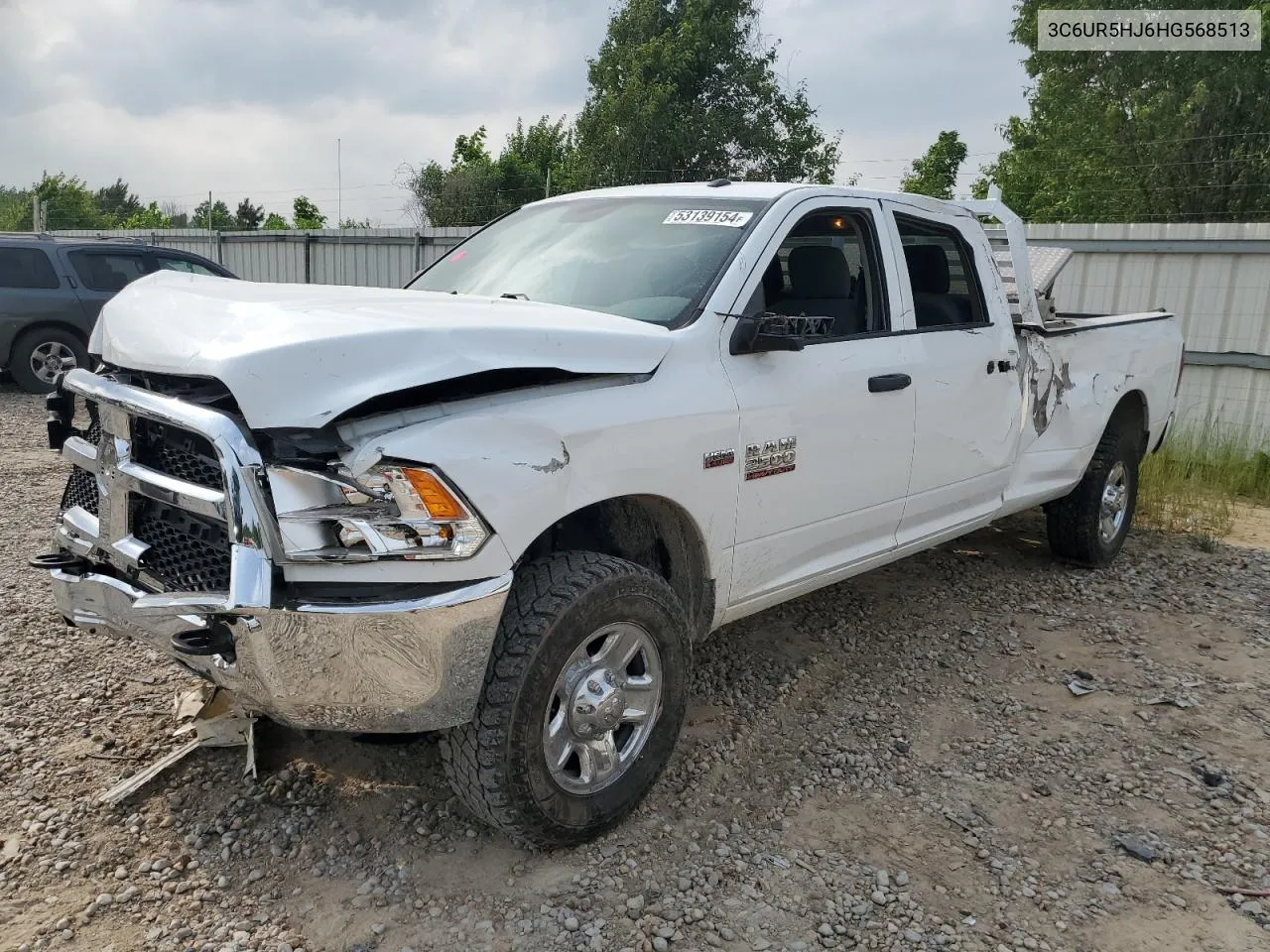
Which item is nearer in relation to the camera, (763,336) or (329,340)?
(329,340)

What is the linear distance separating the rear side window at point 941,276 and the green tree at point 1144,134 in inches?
828

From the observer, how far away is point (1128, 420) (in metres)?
6.00

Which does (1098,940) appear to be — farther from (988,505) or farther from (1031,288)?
(1031,288)

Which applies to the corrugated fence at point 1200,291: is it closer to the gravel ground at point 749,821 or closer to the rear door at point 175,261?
the gravel ground at point 749,821

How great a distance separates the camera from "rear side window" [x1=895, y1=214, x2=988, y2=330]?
4.29 meters

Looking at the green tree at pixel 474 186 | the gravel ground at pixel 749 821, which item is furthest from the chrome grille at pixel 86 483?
the green tree at pixel 474 186

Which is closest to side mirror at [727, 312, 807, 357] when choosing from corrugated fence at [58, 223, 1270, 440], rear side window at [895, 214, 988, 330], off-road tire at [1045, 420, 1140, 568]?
rear side window at [895, 214, 988, 330]

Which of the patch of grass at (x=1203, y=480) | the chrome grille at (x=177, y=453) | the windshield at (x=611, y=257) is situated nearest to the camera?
the chrome grille at (x=177, y=453)

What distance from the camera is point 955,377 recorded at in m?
4.29

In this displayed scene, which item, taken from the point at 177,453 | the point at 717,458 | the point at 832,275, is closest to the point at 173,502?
the point at 177,453

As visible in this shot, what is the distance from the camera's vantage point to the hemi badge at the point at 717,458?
314cm

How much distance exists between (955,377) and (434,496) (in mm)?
2641

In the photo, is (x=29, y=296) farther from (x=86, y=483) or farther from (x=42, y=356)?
(x=86, y=483)

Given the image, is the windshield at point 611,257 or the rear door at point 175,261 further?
the rear door at point 175,261
